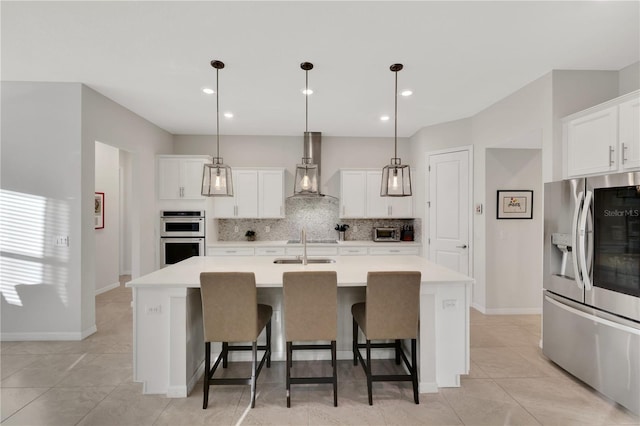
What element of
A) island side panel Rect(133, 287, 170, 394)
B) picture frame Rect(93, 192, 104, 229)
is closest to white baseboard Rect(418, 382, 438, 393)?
island side panel Rect(133, 287, 170, 394)

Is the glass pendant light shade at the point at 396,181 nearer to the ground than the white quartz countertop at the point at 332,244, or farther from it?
farther from it

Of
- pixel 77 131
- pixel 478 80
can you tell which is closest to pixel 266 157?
pixel 77 131

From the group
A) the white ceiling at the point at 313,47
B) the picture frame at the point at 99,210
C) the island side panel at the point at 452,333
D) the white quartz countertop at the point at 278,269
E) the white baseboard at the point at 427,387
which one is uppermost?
the white ceiling at the point at 313,47

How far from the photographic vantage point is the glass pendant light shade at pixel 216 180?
99.0 inches

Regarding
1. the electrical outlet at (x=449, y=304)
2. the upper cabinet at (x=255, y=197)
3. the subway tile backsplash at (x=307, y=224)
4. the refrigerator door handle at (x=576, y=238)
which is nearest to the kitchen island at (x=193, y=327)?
the electrical outlet at (x=449, y=304)

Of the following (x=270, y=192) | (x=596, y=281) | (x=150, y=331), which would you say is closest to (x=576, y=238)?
(x=596, y=281)

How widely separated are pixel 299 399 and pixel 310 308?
76cm

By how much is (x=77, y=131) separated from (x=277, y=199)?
270cm

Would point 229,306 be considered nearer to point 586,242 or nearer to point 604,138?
point 586,242

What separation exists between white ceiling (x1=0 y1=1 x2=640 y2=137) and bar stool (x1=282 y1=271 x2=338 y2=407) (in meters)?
1.88

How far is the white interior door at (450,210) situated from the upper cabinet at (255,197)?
2.52m

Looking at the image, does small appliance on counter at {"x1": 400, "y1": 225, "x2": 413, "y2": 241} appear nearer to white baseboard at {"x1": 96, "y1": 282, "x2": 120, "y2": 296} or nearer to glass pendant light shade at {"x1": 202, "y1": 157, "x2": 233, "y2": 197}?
glass pendant light shade at {"x1": 202, "y1": 157, "x2": 233, "y2": 197}

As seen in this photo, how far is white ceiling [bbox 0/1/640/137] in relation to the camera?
202 centimetres

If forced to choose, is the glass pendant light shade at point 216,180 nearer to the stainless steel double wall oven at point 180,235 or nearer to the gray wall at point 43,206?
the gray wall at point 43,206
